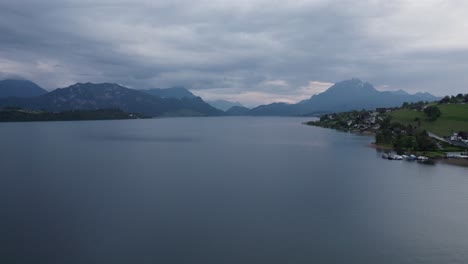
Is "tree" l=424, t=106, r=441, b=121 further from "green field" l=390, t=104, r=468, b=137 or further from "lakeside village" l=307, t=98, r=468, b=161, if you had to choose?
"green field" l=390, t=104, r=468, b=137

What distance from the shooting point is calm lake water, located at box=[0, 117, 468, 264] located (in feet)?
63.5

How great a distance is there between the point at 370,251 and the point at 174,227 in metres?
10.8

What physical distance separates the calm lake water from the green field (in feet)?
99.9

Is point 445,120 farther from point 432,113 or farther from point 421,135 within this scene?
point 421,135

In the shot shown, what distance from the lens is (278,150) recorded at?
63.8 metres

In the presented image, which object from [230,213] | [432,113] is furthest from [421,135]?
[230,213]

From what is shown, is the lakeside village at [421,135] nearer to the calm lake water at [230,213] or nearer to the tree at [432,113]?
the tree at [432,113]

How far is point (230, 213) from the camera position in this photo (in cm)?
2561

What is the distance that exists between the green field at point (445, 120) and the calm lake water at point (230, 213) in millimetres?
30456

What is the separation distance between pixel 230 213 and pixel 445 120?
7152 cm

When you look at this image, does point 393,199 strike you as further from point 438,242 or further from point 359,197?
point 438,242

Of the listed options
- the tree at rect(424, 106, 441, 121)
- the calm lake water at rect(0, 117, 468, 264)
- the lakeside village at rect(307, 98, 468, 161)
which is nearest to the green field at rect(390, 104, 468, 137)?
the lakeside village at rect(307, 98, 468, 161)

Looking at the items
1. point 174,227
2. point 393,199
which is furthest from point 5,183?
point 393,199

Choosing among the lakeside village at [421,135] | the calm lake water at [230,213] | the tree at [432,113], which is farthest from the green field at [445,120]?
the calm lake water at [230,213]
